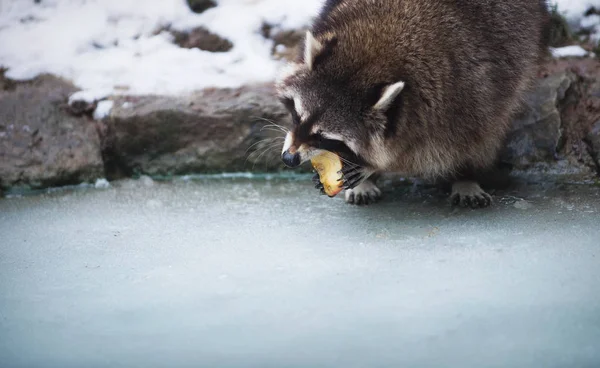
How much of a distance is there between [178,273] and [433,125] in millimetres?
1181

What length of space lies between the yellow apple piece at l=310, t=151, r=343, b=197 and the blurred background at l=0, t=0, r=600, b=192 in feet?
2.55

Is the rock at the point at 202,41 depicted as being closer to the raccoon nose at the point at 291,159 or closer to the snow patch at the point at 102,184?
the snow patch at the point at 102,184

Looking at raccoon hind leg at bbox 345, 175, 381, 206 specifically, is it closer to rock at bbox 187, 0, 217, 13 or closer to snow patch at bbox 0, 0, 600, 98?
snow patch at bbox 0, 0, 600, 98

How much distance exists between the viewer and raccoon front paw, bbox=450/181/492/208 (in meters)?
3.01

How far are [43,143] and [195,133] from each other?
2.58ft

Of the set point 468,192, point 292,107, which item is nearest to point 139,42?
point 292,107

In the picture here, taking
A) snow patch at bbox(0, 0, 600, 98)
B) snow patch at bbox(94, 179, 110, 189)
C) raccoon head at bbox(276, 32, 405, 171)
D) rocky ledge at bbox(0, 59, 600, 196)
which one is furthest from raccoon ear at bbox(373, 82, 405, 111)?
snow patch at bbox(94, 179, 110, 189)

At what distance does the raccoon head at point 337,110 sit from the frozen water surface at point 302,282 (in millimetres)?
348

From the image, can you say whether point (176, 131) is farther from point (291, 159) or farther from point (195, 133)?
point (291, 159)

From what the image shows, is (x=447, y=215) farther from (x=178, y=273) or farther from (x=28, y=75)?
(x=28, y=75)

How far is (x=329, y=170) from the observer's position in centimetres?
282

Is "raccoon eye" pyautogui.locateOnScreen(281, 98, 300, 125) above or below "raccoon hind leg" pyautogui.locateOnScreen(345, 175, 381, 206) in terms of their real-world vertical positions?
above

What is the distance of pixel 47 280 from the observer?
236 cm

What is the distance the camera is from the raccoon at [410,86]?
2617 mm
